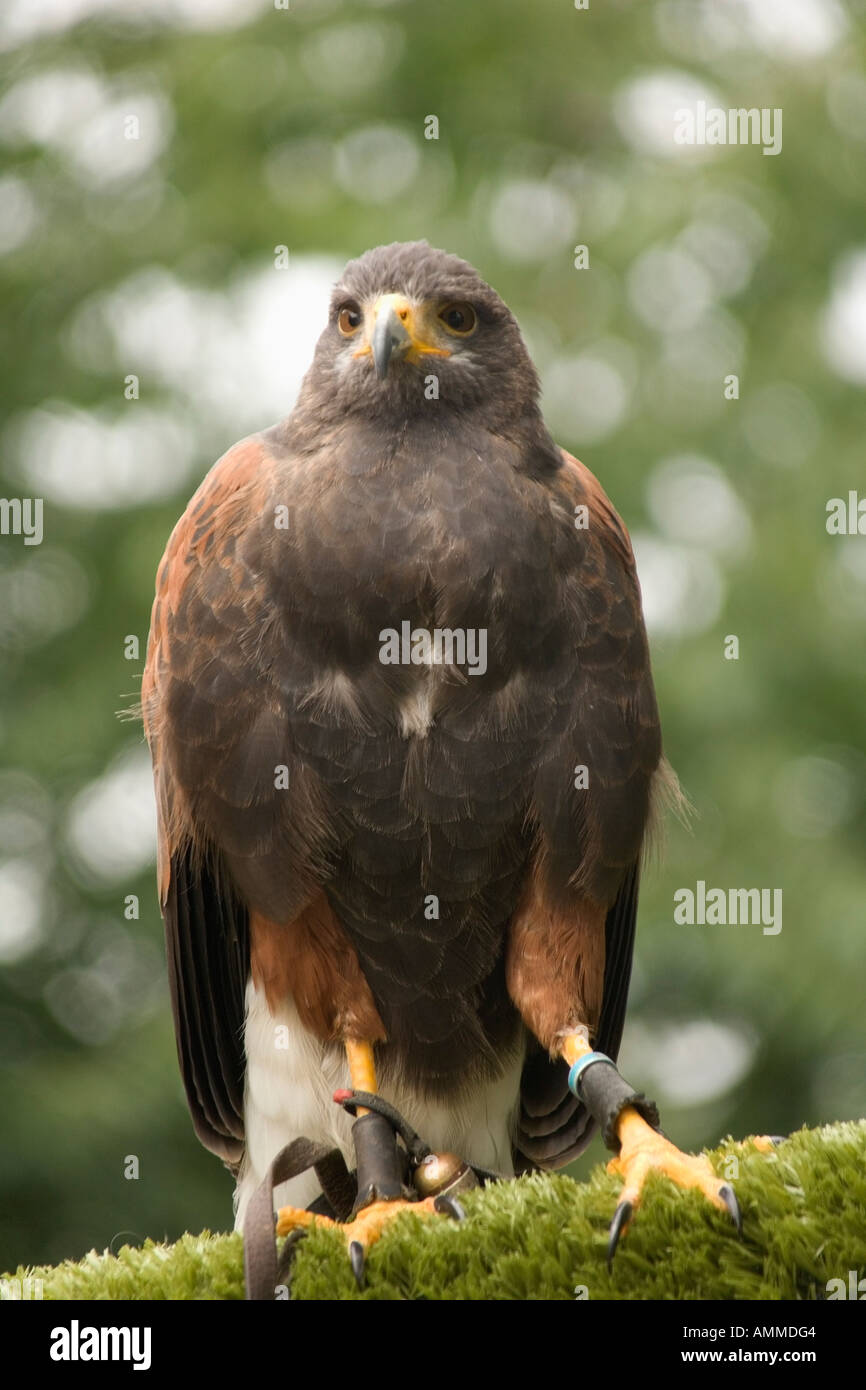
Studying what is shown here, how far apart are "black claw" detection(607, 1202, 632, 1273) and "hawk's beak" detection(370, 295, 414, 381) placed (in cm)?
173

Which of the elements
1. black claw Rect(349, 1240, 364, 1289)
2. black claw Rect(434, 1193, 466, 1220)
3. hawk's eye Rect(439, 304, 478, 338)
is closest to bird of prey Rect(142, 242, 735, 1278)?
hawk's eye Rect(439, 304, 478, 338)

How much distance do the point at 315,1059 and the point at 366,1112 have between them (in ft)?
1.38

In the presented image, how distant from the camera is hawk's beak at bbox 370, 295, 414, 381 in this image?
10.4 feet

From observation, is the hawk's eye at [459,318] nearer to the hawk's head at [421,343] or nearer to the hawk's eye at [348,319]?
the hawk's head at [421,343]

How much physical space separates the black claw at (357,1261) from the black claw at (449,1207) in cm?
17

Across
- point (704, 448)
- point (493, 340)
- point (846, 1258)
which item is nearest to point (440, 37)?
point (704, 448)

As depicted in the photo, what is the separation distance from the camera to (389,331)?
321 cm

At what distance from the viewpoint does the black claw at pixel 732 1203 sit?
2363mm

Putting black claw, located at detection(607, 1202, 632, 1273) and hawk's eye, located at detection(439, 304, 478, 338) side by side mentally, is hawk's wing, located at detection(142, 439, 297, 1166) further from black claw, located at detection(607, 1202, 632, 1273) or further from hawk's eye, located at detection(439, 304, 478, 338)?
black claw, located at detection(607, 1202, 632, 1273)

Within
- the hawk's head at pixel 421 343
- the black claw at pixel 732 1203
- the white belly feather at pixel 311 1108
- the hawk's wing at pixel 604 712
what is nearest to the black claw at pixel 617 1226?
the black claw at pixel 732 1203

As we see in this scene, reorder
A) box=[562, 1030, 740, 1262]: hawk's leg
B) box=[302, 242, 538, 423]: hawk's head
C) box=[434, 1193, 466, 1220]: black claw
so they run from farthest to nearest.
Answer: box=[302, 242, 538, 423]: hawk's head, box=[434, 1193, 466, 1220]: black claw, box=[562, 1030, 740, 1262]: hawk's leg

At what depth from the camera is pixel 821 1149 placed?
8.05 feet

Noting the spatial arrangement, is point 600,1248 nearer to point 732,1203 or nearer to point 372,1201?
point 732,1203
